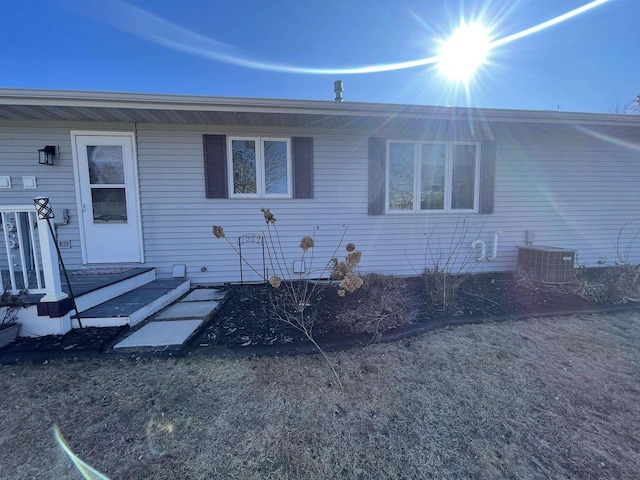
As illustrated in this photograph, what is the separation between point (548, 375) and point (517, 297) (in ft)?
6.65

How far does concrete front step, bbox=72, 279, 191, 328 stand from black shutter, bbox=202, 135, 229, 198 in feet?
5.09

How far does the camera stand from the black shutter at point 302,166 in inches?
185

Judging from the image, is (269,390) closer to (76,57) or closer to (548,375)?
(548,375)

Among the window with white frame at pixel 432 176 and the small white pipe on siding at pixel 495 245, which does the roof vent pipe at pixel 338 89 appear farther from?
the small white pipe on siding at pixel 495 245

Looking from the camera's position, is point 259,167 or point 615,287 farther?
point 259,167

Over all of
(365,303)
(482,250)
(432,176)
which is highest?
(432,176)

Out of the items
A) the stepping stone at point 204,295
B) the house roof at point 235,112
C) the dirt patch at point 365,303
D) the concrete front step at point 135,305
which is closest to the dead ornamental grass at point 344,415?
the dirt patch at point 365,303

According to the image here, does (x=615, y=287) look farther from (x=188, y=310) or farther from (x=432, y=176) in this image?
(x=188, y=310)

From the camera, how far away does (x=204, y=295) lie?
14.0ft

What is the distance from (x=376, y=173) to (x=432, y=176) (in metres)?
1.11

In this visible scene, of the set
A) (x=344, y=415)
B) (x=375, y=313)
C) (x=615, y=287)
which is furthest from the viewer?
(x=615, y=287)

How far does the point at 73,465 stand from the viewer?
4.86 feet

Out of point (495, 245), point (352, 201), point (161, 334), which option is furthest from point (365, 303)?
point (495, 245)

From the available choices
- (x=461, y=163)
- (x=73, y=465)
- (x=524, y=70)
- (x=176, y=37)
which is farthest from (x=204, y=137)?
(x=524, y=70)
